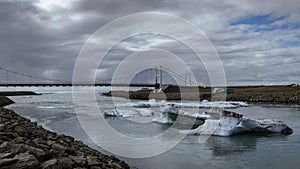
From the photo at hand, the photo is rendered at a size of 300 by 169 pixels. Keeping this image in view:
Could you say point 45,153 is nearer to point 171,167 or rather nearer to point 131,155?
point 171,167

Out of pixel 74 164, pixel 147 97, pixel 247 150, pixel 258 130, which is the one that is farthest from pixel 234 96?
pixel 74 164

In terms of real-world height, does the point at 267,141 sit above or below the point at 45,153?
below

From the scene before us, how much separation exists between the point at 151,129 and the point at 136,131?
0.80 metres

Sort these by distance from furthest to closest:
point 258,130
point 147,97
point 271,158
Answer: point 147,97 < point 258,130 < point 271,158

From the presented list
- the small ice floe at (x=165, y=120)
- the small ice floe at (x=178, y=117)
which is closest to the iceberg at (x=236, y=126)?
the small ice floe at (x=178, y=117)

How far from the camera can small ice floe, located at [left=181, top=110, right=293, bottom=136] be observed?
9883 mm

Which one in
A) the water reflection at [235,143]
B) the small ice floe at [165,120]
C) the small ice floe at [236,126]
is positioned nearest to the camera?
the water reflection at [235,143]

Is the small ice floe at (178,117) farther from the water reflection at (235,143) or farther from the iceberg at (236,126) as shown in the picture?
the water reflection at (235,143)

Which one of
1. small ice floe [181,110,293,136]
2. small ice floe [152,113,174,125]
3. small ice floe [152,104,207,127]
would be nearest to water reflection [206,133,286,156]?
small ice floe [181,110,293,136]

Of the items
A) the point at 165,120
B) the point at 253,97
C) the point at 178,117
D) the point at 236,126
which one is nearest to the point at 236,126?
the point at 236,126

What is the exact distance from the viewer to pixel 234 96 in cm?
3781

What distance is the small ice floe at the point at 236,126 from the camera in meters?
9.88

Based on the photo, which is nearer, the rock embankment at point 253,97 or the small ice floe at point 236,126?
the small ice floe at point 236,126

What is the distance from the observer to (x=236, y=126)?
9922 millimetres
